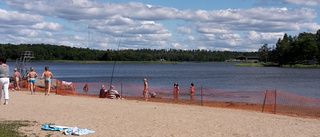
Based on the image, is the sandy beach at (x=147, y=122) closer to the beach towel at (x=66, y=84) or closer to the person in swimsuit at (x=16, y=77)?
the person in swimsuit at (x=16, y=77)

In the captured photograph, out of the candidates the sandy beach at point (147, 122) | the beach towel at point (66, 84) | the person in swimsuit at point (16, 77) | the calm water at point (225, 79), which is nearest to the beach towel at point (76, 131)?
the sandy beach at point (147, 122)

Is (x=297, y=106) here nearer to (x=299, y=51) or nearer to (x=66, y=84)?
(x=66, y=84)

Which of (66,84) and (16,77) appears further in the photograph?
(66,84)

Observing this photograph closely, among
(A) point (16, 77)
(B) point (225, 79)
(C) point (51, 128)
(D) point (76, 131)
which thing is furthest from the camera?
(B) point (225, 79)

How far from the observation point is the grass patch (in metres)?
10.6

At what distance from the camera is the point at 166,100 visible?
2319 cm

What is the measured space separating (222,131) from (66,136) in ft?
14.6

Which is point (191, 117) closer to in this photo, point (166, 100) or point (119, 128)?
point (119, 128)

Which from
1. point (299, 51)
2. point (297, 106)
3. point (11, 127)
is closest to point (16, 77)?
point (11, 127)

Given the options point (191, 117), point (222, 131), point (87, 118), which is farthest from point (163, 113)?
point (222, 131)

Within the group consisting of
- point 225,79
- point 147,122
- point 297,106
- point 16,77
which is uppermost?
point 16,77

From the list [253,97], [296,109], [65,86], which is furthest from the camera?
[65,86]

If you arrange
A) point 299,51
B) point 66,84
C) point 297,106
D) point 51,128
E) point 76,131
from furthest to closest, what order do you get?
point 299,51
point 66,84
point 297,106
point 51,128
point 76,131

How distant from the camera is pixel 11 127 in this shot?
11547 millimetres
